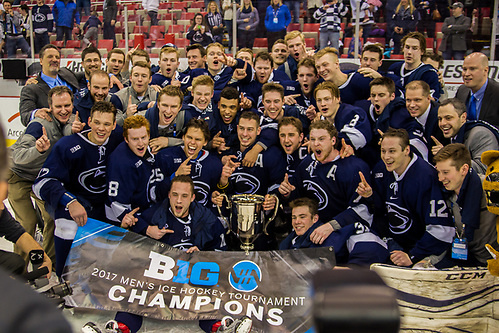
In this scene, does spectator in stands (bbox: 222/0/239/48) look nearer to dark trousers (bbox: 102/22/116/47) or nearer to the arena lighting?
dark trousers (bbox: 102/22/116/47)

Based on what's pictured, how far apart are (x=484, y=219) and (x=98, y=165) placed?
2.82 metres

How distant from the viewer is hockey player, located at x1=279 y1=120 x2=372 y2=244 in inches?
153

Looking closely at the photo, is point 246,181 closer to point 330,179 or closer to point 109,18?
point 330,179

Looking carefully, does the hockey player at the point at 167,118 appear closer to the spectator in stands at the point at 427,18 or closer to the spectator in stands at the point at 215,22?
the spectator in stands at the point at 215,22

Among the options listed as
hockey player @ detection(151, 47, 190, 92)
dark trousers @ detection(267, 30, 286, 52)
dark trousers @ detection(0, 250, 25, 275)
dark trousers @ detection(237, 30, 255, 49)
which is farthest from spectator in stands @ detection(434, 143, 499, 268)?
dark trousers @ detection(237, 30, 255, 49)

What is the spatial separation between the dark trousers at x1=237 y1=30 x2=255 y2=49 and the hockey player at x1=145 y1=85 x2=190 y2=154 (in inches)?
111

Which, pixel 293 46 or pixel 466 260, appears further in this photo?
pixel 293 46

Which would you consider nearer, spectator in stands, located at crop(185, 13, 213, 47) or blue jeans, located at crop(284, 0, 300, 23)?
blue jeans, located at crop(284, 0, 300, 23)

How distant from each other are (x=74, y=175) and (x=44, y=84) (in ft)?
5.39

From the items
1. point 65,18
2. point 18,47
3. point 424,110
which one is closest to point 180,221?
point 424,110

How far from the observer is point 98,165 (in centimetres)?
404

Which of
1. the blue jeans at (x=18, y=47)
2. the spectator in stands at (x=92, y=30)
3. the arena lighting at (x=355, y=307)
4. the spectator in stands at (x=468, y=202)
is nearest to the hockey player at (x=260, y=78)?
the spectator in stands at (x=468, y=202)

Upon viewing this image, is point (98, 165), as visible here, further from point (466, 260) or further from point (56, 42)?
point (56, 42)

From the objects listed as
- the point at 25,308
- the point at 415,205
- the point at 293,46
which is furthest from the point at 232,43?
the point at 25,308
